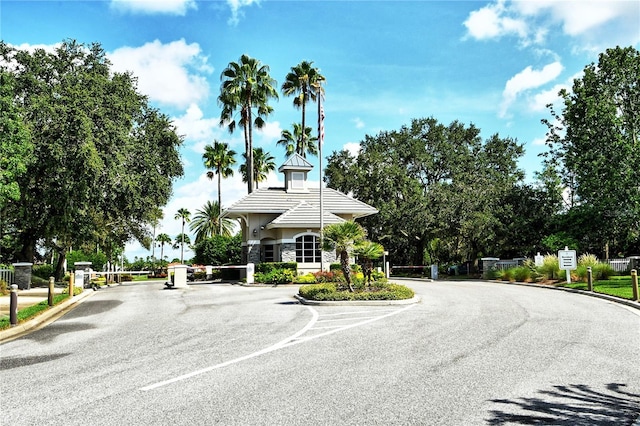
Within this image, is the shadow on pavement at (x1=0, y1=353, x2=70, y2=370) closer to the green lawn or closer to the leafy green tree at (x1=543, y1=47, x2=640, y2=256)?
the green lawn

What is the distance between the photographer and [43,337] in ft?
40.9

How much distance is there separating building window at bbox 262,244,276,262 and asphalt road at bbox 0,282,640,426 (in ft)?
72.6

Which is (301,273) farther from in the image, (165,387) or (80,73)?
(165,387)

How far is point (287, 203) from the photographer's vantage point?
38.7 metres

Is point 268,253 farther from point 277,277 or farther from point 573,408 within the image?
point 573,408

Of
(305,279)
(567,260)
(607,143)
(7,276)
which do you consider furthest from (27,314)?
(607,143)

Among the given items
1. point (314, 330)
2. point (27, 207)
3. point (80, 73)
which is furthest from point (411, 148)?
point (314, 330)

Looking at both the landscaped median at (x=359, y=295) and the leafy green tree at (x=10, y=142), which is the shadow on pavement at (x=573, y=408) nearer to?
the landscaped median at (x=359, y=295)

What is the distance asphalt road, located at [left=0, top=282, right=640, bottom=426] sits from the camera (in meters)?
6.12

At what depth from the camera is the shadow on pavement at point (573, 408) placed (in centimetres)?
584

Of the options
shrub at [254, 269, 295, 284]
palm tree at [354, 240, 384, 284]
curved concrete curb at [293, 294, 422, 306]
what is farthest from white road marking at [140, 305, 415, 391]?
shrub at [254, 269, 295, 284]

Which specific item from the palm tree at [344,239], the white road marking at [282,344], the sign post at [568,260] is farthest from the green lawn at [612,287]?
the palm tree at [344,239]

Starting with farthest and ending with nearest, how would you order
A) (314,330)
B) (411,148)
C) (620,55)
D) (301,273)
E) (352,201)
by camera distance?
(411,148) → (352,201) → (301,273) → (620,55) → (314,330)

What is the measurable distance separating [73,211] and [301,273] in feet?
44.8
